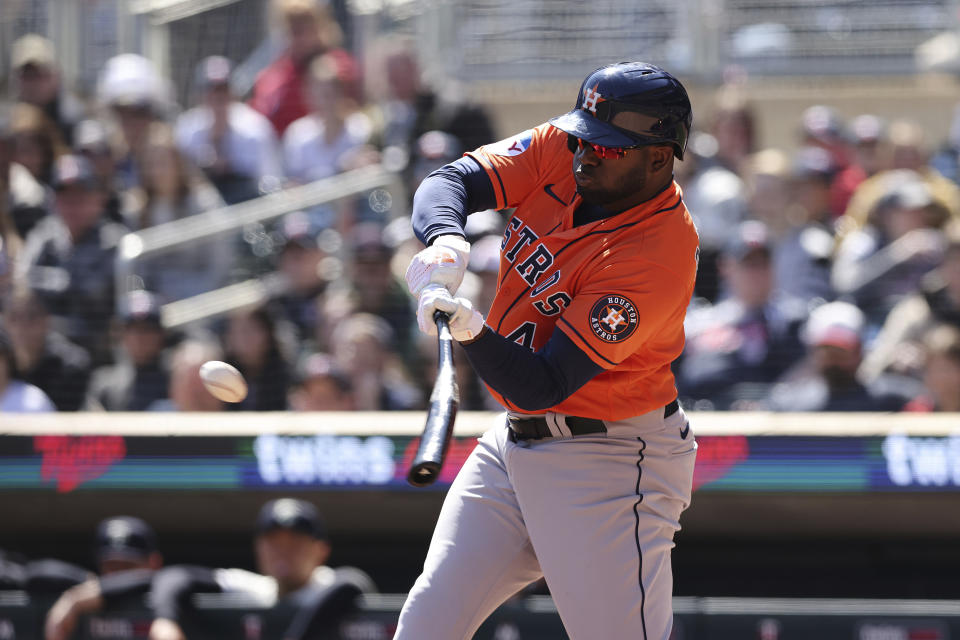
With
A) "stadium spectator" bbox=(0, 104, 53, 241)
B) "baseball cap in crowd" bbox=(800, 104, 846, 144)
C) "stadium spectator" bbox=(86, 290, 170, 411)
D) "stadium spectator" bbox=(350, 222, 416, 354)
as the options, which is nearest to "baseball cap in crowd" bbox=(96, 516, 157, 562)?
"stadium spectator" bbox=(86, 290, 170, 411)

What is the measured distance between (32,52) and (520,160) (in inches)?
175

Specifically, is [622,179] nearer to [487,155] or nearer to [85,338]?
[487,155]

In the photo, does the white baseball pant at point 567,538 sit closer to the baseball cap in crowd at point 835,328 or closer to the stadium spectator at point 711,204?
the baseball cap in crowd at point 835,328

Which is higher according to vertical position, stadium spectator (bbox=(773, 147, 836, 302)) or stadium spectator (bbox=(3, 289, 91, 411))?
stadium spectator (bbox=(773, 147, 836, 302))

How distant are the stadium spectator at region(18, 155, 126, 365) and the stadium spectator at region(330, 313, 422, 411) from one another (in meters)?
1.02

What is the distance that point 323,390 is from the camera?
4.88m

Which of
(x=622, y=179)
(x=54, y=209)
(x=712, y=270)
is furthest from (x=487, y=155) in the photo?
(x=54, y=209)

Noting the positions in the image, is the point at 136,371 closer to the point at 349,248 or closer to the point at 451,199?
the point at 349,248

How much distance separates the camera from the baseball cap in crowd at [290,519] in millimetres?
4434

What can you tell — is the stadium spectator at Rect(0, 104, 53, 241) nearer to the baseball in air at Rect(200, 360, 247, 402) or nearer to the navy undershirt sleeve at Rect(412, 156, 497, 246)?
the baseball in air at Rect(200, 360, 247, 402)

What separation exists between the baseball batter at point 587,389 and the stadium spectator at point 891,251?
2.48m

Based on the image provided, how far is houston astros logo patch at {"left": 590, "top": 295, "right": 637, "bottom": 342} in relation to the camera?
94.3 inches

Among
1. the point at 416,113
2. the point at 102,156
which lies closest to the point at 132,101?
the point at 102,156

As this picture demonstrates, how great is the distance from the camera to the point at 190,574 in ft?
15.0
